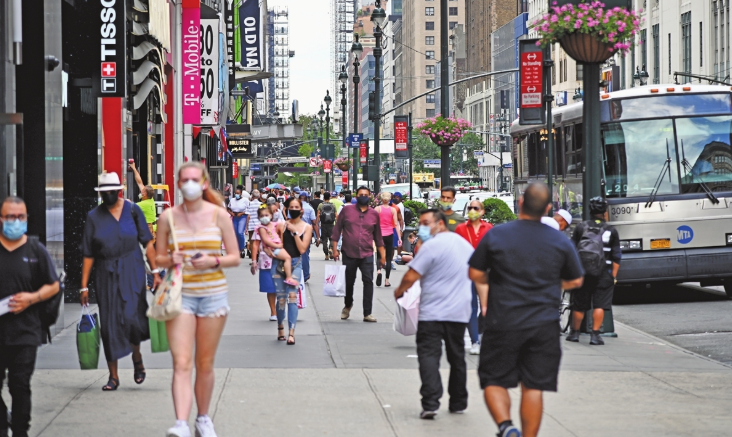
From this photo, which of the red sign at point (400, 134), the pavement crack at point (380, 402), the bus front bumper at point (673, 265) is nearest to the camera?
the pavement crack at point (380, 402)

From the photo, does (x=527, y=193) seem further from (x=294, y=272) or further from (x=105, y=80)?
(x=105, y=80)

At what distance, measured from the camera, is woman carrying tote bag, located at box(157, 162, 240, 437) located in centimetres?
737

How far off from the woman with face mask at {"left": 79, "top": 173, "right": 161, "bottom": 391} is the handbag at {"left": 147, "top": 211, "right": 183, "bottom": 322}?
2500 millimetres

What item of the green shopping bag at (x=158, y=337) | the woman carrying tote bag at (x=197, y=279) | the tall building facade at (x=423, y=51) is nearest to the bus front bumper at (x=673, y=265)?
the green shopping bag at (x=158, y=337)

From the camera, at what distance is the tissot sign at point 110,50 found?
17672 mm

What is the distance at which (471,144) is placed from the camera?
126 m

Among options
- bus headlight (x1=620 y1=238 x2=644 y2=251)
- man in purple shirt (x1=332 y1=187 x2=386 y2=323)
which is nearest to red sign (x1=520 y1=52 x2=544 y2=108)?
bus headlight (x1=620 y1=238 x2=644 y2=251)

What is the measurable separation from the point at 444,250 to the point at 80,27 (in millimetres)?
10779

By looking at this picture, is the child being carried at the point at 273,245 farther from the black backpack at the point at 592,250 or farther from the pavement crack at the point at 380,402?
the black backpack at the point at 592,250

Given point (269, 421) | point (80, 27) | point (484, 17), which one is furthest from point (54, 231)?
point (484, 17)

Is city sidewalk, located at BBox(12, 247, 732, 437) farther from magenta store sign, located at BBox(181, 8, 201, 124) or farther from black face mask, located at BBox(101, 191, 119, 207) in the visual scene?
magenta store sign, located at BBox(181, 8, 201, 124)

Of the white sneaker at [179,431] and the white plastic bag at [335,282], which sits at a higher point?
the white plastic bag at [335,282]

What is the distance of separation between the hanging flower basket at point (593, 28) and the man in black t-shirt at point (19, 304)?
28.7 feet

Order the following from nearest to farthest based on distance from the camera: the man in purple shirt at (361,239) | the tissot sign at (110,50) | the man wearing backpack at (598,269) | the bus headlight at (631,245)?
1. the man wearing backpack at (598,269)
2. the man in purple shirt at (361,239)
3. the tissot sign at (110,50)
4. the bus headlight at (631,245)
